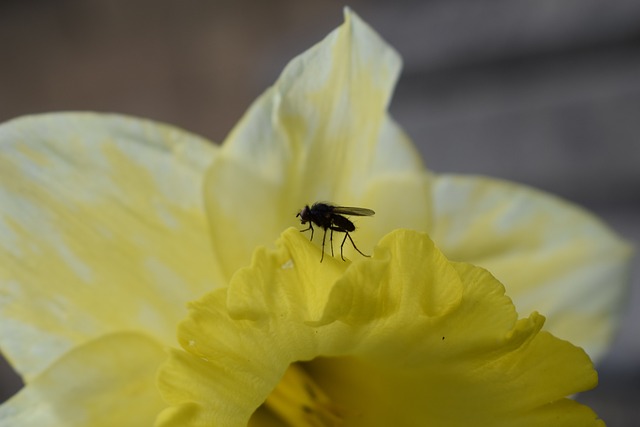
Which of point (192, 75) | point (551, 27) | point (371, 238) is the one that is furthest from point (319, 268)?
point (192, 75)

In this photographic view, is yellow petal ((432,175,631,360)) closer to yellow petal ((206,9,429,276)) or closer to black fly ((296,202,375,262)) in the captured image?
yellow petal ((206,9,429,276))

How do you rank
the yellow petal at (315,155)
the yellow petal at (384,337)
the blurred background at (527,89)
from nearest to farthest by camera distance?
1. the yellow petal at (384,337)
2. the yellow petal at (315,155)
3. the blurred background at (527,89)

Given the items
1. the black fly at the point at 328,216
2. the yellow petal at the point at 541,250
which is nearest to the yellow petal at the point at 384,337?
the black fly at the point at 328,216

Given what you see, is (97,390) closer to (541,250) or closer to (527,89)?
(541,250)

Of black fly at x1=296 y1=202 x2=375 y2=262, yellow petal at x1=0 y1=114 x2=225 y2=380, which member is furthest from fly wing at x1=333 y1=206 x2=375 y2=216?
yellow petal at x1=0 y1=114 x2=225 y2=380

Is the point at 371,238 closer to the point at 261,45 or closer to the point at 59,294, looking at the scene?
the point at 59,294

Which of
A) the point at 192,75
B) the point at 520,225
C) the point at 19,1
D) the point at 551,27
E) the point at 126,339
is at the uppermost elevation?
the point at 19,1

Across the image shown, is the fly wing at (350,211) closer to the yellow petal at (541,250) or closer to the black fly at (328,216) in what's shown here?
the black fly at (328,216)
